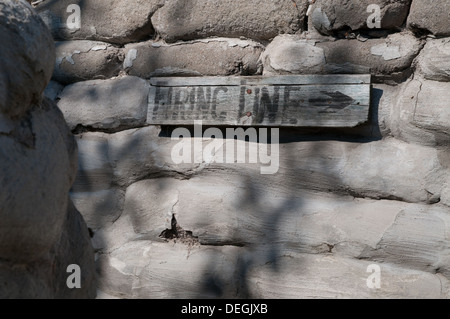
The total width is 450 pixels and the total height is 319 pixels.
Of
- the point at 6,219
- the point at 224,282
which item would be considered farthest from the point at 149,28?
the point at 6,219

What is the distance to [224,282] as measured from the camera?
2662mm

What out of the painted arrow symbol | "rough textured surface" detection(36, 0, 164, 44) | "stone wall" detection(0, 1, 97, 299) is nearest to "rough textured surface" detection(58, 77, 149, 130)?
"rough textured surface" detection(36, 0, 164, 44)

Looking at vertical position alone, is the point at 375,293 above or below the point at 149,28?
below

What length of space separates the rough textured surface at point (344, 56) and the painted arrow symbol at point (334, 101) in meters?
0.11

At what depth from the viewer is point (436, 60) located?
→ 8.42 ft

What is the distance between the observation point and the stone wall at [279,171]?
8.29 feet

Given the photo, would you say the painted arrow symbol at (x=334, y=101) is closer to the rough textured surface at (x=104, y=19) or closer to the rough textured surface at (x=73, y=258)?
the rough textured surface at (x=104, y=19)

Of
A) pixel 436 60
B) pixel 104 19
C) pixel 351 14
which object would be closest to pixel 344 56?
pixel 351 14

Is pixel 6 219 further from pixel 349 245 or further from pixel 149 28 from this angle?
pixel 149 28

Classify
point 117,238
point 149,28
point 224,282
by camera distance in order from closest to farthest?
point 224,282 < point 117,238 < point 149,28

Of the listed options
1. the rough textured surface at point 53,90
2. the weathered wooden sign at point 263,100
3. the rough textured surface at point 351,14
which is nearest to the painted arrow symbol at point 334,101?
the weathered wooden sign at point 263,100

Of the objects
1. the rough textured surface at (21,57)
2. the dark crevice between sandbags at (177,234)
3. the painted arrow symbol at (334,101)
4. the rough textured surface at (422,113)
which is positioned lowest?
the rough textured surface at (21,57)

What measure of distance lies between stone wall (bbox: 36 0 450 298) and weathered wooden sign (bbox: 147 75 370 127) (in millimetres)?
67

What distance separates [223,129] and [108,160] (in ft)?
1.78
